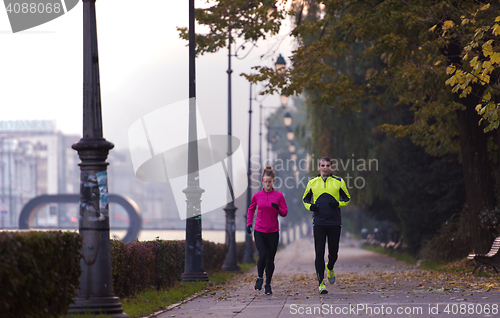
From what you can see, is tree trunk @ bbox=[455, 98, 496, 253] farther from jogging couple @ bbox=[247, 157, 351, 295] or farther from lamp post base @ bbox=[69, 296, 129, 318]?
lamp post base @ bbox=[69, 296, 129, 318]

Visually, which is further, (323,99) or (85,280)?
(323,99)

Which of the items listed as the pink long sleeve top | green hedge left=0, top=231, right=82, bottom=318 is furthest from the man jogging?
green hedge left=0, top=231, right=82, bottom=318

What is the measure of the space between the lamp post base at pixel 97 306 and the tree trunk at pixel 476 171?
11.1 m

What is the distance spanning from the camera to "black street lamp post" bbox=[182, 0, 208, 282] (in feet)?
44.1

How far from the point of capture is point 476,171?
15852 mm

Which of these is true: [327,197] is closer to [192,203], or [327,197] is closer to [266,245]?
[266,245]

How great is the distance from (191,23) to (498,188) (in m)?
8.65

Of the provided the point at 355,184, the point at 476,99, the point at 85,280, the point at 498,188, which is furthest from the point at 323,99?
the point at 355,184

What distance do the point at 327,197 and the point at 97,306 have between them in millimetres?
4279

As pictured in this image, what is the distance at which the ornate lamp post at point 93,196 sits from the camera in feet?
23.2

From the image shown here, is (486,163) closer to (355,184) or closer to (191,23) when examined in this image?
(191,23)

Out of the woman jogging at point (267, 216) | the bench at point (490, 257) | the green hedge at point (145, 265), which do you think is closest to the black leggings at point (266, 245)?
the woman jogging at point (267, 216)

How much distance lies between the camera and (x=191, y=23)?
14.0 metres

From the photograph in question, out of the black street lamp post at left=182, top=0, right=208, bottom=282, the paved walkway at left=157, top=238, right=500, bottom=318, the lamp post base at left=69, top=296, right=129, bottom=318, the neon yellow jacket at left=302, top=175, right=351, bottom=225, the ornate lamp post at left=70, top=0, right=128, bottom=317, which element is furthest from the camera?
the black street lamp post at left=182, top=0, right=208, bottom=282
